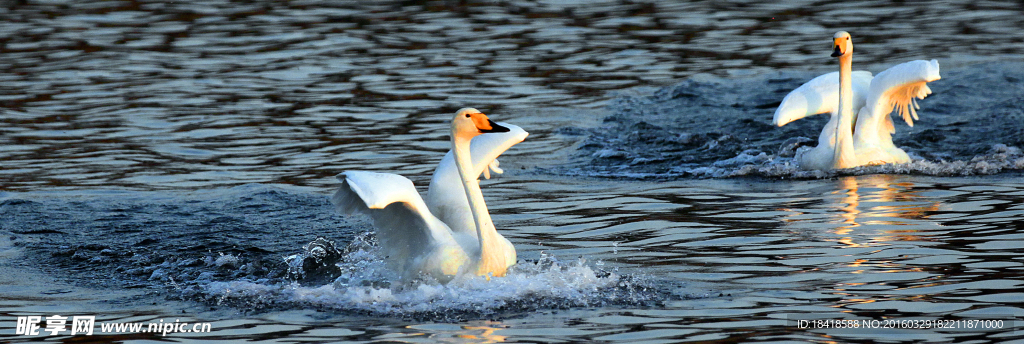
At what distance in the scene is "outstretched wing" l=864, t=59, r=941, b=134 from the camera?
420 inches

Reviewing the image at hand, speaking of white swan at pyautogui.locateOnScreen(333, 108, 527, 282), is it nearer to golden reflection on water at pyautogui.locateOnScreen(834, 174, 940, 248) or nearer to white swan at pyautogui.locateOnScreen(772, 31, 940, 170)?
golden reflection on water at pyautogui.locateOnScreen(834, 174, 940, 248)

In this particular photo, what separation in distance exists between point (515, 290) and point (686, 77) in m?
9.22

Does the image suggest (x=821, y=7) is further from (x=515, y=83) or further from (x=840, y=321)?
(x=840, y=321)

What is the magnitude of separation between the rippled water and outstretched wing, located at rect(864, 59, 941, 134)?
2.23ft

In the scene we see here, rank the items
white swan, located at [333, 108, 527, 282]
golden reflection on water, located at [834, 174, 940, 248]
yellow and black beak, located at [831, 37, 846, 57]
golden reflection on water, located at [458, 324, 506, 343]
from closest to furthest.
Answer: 1. golden reflection on water, located at [458, 324, 506, 343]
2. white swan, located at [333, 108, 527, 282]
3. golden reflection on water, located at [834, 174, 940, 248]
4. yellow and black beak, located at [831, 37, 846, 57]

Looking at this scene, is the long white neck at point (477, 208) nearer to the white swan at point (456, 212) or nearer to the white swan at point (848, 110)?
the white swan at point (456, 212)

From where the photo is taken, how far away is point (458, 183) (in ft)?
26.6

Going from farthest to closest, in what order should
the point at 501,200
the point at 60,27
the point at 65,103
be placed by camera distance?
the point at 60,27
the point at 65,103
the point at 501,200

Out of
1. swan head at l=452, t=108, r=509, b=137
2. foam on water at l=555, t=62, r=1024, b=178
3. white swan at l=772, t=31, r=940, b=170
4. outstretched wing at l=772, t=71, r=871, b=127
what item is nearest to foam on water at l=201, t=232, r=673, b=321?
swan head at l=452, t=108, r=509, b=137

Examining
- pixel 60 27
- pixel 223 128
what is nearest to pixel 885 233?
pixel 223 128

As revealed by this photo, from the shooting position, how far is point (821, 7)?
21328mm

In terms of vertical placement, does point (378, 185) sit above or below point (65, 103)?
above

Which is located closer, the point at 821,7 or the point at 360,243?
the point at 360,243

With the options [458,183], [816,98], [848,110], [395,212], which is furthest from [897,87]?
[395,212]
